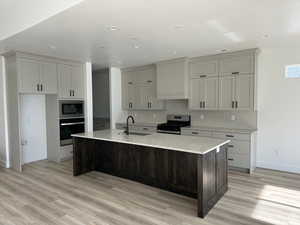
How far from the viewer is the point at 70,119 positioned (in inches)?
206

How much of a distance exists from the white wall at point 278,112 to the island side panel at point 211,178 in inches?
73.8

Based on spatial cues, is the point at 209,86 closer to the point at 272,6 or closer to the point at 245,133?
the point at 245,133

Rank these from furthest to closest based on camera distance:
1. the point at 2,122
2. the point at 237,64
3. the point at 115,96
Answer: the point at 115,96
the point at 2,122
the point at 237,64

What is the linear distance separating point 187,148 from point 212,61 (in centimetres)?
291

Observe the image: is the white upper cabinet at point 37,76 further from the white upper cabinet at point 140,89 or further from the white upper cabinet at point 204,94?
the white upper cabinet at point 204,94

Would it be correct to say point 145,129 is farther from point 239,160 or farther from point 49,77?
point 49,77

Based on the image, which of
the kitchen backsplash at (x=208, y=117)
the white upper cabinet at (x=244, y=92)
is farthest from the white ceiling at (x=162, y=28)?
the kitchen backsplash at (x=208, y=117)

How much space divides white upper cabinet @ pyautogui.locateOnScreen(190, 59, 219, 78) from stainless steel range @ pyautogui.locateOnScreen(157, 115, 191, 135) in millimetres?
1185

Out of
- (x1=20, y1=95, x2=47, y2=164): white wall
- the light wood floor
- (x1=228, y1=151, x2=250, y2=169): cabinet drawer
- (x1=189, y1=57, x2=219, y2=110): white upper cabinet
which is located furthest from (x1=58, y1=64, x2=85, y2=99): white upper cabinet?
(x1=228, y1=151, x2=250, y2=169): cabinet drawer

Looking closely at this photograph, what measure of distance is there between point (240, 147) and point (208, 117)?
1212mm

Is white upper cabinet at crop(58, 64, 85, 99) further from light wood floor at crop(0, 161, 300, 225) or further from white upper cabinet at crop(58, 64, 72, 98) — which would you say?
light wood floor at crop(0, 161, 300, 225)

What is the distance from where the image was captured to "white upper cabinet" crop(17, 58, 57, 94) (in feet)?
14.3

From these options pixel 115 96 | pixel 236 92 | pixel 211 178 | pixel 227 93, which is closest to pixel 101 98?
pixel 115 96

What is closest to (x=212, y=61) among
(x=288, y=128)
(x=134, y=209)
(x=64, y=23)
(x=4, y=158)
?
(x=288, y=128)
